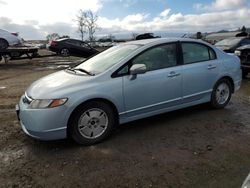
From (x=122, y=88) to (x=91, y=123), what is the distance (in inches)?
27.6

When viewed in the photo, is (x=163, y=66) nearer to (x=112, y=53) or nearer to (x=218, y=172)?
(x=112, y=53)

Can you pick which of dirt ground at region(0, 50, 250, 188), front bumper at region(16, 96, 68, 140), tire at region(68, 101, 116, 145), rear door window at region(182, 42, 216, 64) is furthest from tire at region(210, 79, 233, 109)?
front bumper at region(16, 96, 68, 140)

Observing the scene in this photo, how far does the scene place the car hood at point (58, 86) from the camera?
3.91m

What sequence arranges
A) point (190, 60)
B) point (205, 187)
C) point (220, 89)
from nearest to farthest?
point (205, 187) < point (190, 60) < point (220, 89)

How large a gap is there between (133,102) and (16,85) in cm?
624

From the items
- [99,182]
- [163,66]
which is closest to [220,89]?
[163,66]

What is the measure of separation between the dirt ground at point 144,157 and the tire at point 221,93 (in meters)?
0.46

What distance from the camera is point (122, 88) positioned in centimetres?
430

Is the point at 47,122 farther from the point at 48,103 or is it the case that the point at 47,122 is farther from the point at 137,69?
the point at 137,69

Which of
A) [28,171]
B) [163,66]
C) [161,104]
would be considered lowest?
[28,171]

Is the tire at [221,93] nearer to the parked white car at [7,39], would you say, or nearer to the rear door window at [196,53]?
the rear door window at [196,53]

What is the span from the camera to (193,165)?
11.5 feet

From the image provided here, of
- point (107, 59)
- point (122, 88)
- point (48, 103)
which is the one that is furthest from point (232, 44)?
point (48, 103)

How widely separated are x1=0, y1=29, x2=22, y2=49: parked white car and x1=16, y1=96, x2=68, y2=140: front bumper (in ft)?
42.1
